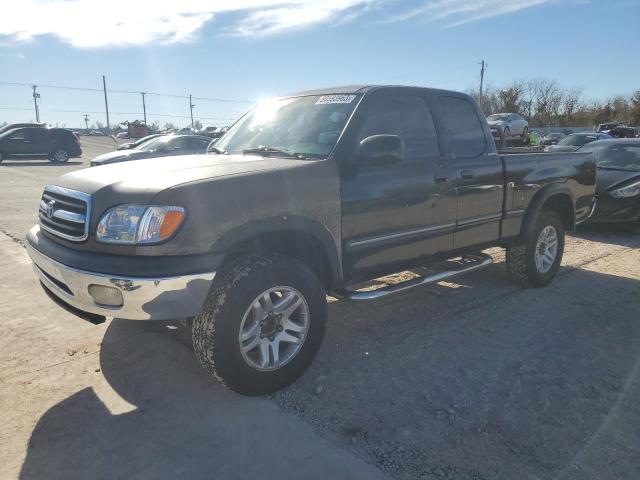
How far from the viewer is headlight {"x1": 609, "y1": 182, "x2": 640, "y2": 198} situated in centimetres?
804

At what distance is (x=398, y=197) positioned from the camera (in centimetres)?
378

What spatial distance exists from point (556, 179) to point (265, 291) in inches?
152

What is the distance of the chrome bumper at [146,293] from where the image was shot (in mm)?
2664

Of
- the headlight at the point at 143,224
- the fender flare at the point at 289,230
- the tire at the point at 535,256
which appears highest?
the headlight at the point at 143,224

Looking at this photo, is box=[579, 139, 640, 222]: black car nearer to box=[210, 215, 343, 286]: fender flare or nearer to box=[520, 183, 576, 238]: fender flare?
box=[520, 183, 576, 238]: fender flare

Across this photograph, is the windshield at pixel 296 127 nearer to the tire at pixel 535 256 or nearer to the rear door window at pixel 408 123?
the rear door window at pixel 408 123

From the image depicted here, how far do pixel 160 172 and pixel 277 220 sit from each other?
794mm

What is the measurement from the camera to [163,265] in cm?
270

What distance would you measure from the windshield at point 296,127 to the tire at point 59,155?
77.5 ft

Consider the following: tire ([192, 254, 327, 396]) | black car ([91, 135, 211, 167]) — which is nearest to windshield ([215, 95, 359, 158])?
tire ([192, 254, 327, 396])

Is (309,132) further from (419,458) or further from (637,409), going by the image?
(637,409)

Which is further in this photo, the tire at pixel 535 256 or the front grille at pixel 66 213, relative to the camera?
the tire at pixel 535 256

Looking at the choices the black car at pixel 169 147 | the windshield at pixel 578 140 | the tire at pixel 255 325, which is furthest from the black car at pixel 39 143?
the tire at pixel 255 325

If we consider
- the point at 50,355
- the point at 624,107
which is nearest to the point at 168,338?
the point at 50,355
